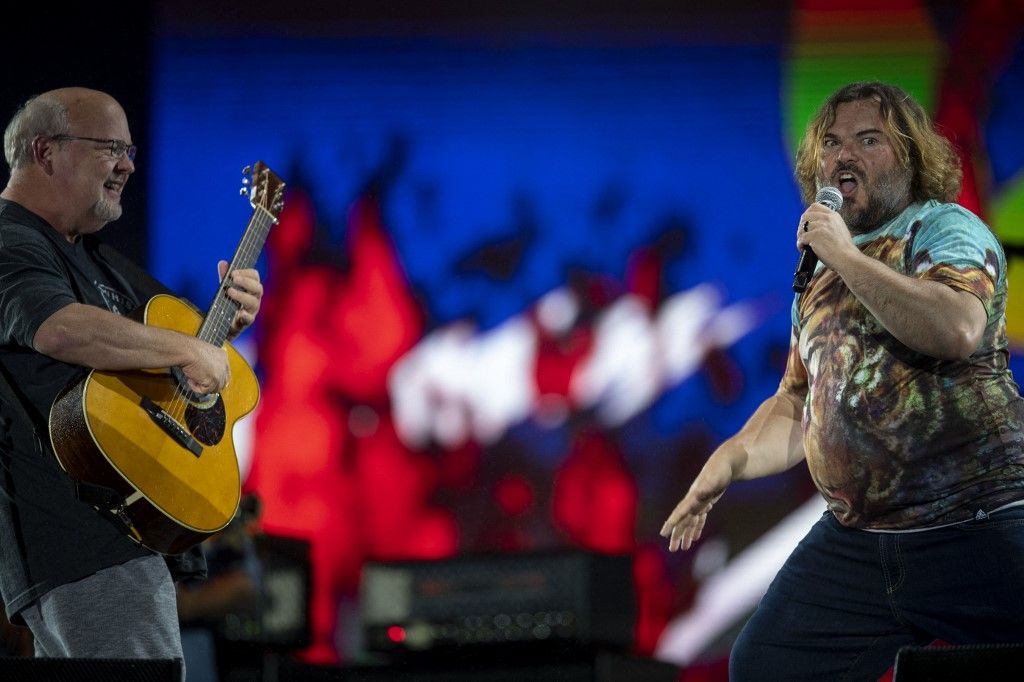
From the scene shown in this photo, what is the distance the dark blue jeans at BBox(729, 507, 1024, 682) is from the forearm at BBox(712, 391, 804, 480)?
175mm

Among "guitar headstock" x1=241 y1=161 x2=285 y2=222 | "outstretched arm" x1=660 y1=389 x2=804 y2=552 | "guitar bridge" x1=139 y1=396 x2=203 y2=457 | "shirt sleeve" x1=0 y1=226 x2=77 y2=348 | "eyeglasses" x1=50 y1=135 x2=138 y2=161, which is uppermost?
"eyeglasses" x1=50 y1=135 x2=138 y2=161

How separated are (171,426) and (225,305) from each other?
0.40m

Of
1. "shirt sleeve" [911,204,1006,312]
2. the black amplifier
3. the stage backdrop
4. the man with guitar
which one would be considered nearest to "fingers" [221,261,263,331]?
the man with guitar

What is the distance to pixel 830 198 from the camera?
244 centimetres

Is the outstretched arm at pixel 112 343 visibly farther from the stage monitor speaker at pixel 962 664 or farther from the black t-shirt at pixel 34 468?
the stage monitor speaker at pixel 962 664

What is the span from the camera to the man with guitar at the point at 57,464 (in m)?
2.27

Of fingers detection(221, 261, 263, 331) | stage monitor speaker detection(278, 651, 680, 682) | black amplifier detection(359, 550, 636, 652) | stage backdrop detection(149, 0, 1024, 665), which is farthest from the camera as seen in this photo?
stage backdrop detection(149, 0, 1024, 665)

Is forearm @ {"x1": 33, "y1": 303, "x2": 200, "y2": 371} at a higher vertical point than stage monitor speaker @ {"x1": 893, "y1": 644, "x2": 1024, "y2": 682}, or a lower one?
higher

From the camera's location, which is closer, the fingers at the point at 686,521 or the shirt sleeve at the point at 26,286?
the shirt sleeve at the point at 26,286

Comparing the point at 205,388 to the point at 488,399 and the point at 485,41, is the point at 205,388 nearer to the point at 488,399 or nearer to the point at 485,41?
the point at 488,399

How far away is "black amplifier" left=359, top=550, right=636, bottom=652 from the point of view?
4.18 metres

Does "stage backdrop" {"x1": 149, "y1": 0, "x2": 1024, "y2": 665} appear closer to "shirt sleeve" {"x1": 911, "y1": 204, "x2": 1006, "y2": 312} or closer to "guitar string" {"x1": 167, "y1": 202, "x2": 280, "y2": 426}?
"guitar string" {"x1": 167, "y1": 202, "x2": 280, "y2": 426}

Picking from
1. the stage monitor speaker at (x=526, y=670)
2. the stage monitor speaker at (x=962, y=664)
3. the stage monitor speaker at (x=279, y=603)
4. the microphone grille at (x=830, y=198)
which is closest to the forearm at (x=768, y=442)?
the microphone grille at (x=830, y=198)

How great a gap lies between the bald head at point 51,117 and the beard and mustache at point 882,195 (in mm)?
1537
